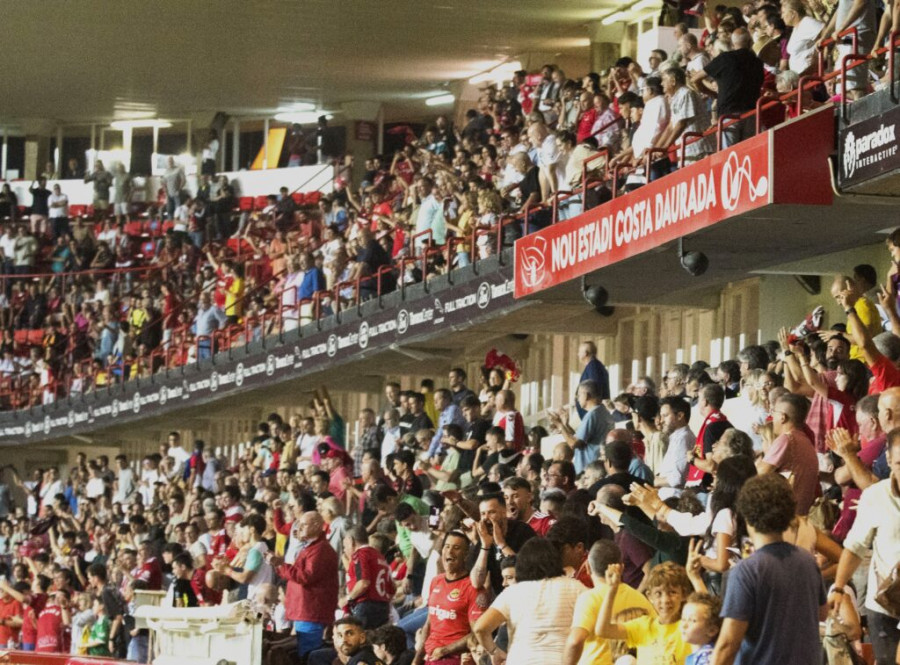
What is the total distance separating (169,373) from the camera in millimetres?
28328

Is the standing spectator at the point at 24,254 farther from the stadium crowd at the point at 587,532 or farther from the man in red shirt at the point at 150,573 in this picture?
the man in red shirt at the point at 150,573

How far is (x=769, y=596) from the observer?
619 centimetres

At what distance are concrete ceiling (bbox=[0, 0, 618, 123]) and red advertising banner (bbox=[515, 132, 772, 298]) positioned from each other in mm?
11098

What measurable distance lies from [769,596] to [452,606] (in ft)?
14.4

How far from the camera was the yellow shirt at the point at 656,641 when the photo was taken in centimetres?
750

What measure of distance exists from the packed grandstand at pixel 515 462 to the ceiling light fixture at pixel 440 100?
12.9 feet

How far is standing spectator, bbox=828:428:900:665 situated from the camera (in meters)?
7.41

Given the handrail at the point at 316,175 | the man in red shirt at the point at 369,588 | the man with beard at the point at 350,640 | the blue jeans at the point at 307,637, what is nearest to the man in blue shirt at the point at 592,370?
the man in red shirt at the point at 369,588

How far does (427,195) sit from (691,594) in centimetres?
1562

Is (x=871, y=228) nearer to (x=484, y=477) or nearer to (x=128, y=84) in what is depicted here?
(x=484, y=477)

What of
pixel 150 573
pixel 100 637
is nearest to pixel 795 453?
pixel 150 573

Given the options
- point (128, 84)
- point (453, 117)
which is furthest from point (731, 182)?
point (128, 84)

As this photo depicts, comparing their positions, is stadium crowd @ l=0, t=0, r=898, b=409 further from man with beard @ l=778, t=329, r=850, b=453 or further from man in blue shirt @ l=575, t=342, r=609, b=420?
man with beard @ l=778, t=329, r=850, b=453

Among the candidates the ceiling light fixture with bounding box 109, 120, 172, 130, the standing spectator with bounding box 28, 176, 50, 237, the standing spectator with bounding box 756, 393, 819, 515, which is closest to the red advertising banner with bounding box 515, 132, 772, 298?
the standing spectator with bounding box 756, 393, 819, 515
